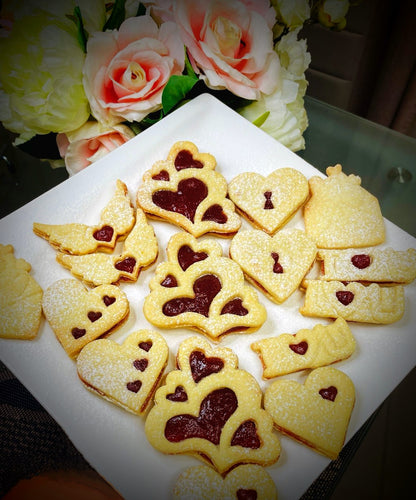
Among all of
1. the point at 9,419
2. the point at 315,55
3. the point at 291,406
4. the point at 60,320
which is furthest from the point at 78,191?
the point at 315,55

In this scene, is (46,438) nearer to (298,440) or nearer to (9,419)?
(9,419)

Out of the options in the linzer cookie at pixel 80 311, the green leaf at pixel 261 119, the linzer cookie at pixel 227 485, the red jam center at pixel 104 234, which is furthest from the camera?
the green leaf at pixel 261 119

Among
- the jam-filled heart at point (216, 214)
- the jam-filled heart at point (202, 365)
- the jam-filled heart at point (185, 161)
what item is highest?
the jam-filled heart at point (185, 161)

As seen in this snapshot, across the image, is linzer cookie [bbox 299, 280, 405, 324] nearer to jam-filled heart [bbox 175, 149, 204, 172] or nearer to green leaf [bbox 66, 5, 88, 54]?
jam-filled heart [bbox 175, 149, 204, 172]

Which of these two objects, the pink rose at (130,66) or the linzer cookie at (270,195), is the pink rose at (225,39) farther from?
the linzer cookie at (270,195)

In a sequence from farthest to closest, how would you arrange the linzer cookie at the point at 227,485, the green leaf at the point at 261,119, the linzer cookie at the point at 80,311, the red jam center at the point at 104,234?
the green leaf at the point at 261,119, the red jam center at the point at 104,234, the linzer cookie at the point at 80,311, the linzer cookie at the point at 227,485

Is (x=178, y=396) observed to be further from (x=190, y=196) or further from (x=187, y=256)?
(x=190, y=196)

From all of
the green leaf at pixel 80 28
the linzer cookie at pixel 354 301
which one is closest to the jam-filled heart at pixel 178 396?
the linzer cookie at pixel 354 301
